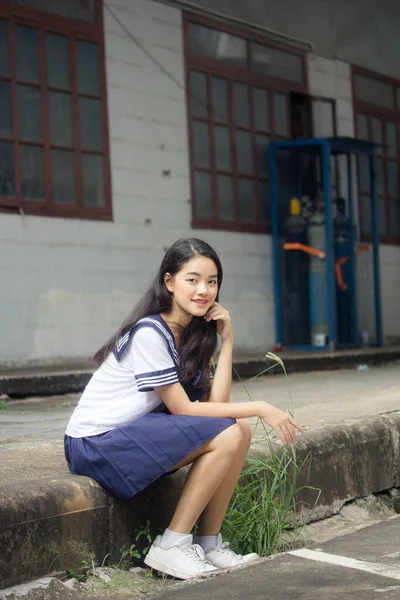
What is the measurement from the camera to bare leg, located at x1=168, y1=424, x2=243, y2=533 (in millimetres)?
3158

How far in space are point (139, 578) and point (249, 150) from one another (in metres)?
7.15

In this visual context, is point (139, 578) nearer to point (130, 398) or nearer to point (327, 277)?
point (130, 398)

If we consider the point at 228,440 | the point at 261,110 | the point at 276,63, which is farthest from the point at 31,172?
the point at 228,440

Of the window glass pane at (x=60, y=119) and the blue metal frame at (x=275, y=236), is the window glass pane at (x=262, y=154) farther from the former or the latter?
the window glass pane at (x=60, y=119)

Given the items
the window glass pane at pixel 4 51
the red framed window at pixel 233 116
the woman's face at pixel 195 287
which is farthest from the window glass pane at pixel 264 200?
the woman's face at pixel 195 287

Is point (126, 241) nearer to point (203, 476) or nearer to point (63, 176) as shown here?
point (63, 176)

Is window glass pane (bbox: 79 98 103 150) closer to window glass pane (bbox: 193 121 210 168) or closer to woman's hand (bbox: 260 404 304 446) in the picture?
window glass pane (bbox: 193 121 210 168)

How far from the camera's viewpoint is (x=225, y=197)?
9586mm

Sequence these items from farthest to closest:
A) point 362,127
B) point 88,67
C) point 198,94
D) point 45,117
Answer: point 362,127 → point 198,94 → point 88,67 → point 45,117

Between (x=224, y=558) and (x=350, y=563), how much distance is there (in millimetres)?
410

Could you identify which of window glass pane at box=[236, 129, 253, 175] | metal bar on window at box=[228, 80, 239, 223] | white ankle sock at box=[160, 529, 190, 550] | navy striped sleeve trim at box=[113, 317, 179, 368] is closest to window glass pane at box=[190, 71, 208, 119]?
metal bar on window at box=[228, 80, 239, 223]

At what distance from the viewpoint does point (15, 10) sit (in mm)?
7621

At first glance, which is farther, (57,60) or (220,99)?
(220,99)

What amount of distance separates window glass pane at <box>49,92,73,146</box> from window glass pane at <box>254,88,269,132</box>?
8.27 feet
